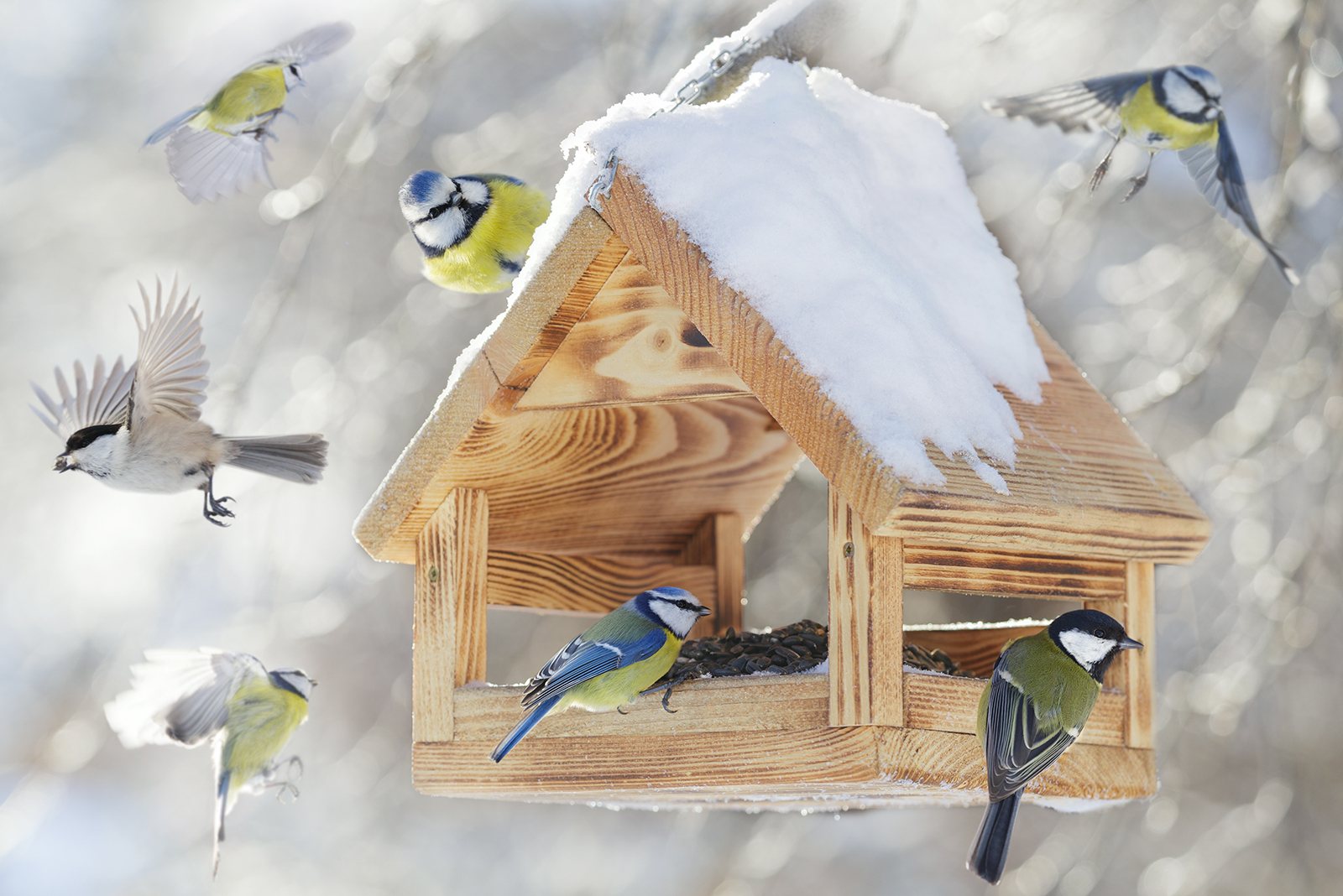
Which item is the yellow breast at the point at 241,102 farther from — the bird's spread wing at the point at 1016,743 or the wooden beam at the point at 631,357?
the bird's spread wing at the point at 1016,743

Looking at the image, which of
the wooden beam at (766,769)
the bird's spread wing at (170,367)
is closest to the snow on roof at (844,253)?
the wooden beam at (766,769)

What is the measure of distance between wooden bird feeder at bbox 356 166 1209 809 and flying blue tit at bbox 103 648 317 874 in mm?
723

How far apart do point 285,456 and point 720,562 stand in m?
1.06

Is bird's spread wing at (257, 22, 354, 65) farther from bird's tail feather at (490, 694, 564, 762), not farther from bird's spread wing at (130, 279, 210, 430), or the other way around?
bird's tail feather at (490, 694, 564, 762)

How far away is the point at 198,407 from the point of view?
279 centimetres

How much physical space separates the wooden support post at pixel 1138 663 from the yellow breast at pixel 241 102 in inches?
89.2

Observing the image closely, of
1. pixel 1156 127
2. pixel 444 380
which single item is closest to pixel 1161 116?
pixel 1156 127

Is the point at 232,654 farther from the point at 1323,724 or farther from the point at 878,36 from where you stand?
the point at 1323,724

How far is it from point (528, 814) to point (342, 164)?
421cm

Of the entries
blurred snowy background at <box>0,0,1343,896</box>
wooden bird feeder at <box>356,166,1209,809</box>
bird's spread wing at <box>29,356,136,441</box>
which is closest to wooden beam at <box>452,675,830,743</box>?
wooden bird feeder at <box>356,166,1209,809</box>

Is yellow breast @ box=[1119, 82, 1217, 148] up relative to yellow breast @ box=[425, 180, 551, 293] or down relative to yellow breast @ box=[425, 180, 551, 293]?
up

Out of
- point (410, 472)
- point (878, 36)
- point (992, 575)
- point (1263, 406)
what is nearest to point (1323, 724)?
point (1263, 406)

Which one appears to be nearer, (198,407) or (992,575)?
(992,575)

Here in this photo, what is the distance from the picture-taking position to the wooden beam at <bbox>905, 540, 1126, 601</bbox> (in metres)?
2.04
